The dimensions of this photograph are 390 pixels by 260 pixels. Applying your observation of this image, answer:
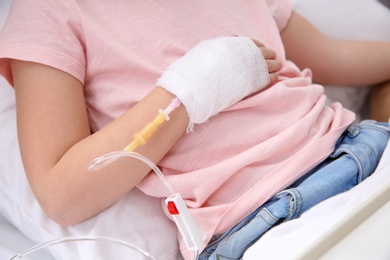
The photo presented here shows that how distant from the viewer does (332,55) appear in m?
1.05

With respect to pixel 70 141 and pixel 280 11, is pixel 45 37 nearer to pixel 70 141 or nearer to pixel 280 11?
pixel 70 141

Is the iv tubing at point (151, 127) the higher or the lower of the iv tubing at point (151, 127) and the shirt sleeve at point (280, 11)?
the lower

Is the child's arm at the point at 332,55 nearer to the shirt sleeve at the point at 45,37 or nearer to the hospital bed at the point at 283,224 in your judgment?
the hospital bed at the point at 283,224

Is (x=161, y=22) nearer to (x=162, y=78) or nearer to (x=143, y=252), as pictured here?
(x=162, y=78)

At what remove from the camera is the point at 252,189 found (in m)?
0.75

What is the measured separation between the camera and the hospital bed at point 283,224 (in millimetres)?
445

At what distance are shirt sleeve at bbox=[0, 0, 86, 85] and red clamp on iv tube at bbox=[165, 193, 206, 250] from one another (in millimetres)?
272

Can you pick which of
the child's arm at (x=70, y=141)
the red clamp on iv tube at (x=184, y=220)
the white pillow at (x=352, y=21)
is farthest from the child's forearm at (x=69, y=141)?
the white pillow at (x=352, y=21)

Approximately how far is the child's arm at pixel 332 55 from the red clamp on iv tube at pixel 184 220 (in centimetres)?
56

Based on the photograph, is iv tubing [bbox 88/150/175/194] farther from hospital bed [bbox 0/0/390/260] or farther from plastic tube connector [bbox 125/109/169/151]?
hospital bed [bbox 0/0/390/260]

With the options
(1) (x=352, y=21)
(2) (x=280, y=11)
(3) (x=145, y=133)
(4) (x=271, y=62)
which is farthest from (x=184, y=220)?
(1) (x=352, y=21)

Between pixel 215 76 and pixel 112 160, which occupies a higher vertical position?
pixel 215 76

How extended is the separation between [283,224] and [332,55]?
56cm

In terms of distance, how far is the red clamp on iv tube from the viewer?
2.04 ft
